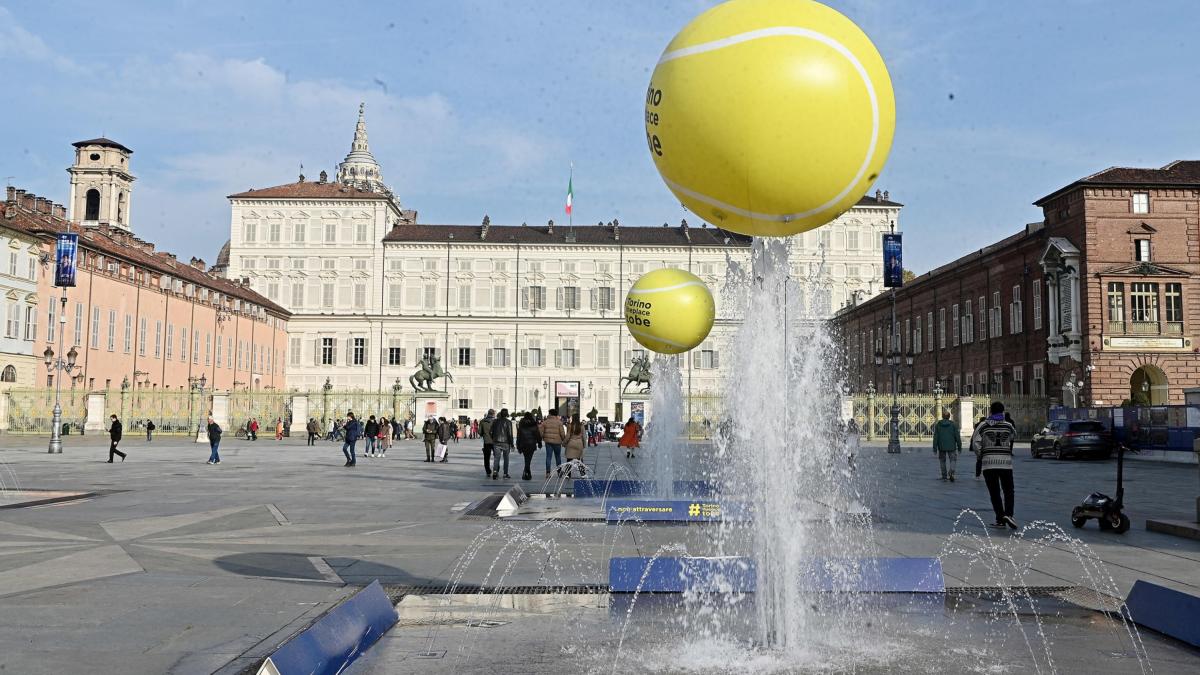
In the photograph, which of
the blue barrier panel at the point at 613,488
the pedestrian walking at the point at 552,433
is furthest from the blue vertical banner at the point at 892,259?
the blue barrier panel at the point at 613,488

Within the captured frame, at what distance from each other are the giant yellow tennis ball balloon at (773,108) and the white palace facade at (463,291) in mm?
71476

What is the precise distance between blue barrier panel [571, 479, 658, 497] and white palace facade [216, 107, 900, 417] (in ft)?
195

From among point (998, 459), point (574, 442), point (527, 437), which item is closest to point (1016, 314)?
point (574, 442)

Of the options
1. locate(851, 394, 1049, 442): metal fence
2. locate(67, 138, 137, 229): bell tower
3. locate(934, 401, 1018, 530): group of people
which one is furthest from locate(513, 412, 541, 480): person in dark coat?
locate(67, 138, 137, 229): bell tower

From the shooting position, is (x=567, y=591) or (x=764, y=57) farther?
(x=567, y=591)

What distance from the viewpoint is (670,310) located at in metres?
12.2

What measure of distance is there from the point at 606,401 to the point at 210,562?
68240 mm

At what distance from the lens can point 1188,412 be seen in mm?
28344

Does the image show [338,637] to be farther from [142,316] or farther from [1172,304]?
[142,316]

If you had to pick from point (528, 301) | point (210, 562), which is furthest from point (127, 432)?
point (210, 562)

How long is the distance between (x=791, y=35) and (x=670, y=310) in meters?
8.06

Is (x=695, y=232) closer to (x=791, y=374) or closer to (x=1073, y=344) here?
(x=1073, y=344)

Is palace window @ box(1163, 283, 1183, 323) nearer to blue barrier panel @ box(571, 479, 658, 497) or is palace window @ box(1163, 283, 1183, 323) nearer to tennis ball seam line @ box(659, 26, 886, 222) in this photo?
blue barrier panel @ box(571, 479, 658, 497)

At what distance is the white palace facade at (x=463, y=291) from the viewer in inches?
3002
